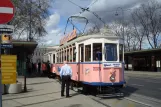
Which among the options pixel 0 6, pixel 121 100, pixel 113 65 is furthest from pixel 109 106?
pixel 0 6

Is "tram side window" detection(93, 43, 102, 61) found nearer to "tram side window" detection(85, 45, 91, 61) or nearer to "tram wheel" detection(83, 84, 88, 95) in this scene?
"tram side window" detection(85, 45, 91, 61)

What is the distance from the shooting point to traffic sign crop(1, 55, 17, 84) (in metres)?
7.59

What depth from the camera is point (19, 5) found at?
38281 mm

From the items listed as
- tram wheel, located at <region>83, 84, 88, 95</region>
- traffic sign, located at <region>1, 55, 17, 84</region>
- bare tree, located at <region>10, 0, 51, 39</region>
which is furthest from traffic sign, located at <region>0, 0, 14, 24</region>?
bare tree, located at <region>10, 0, 51, 39</region>

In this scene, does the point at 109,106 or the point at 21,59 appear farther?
the point at 21,59

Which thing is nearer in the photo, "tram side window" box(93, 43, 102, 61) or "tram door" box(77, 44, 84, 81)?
"tram side window" box(93, 43, 102, 61)

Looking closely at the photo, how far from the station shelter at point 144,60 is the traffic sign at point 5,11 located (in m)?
40.1

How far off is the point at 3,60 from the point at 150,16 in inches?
2677

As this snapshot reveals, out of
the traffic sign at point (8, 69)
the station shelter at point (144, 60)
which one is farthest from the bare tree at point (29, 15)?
the traffic sign at point (8, 69)

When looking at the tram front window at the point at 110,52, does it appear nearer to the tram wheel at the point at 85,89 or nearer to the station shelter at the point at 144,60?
the tram wheel at the point at 85,89

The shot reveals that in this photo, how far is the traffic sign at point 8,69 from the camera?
24.9 ft

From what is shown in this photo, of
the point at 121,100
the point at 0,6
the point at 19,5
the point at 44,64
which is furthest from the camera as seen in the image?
the point at 19,5

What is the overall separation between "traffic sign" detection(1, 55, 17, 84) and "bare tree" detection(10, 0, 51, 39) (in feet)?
98.2

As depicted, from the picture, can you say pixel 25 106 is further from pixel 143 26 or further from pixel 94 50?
pixel 143 26
